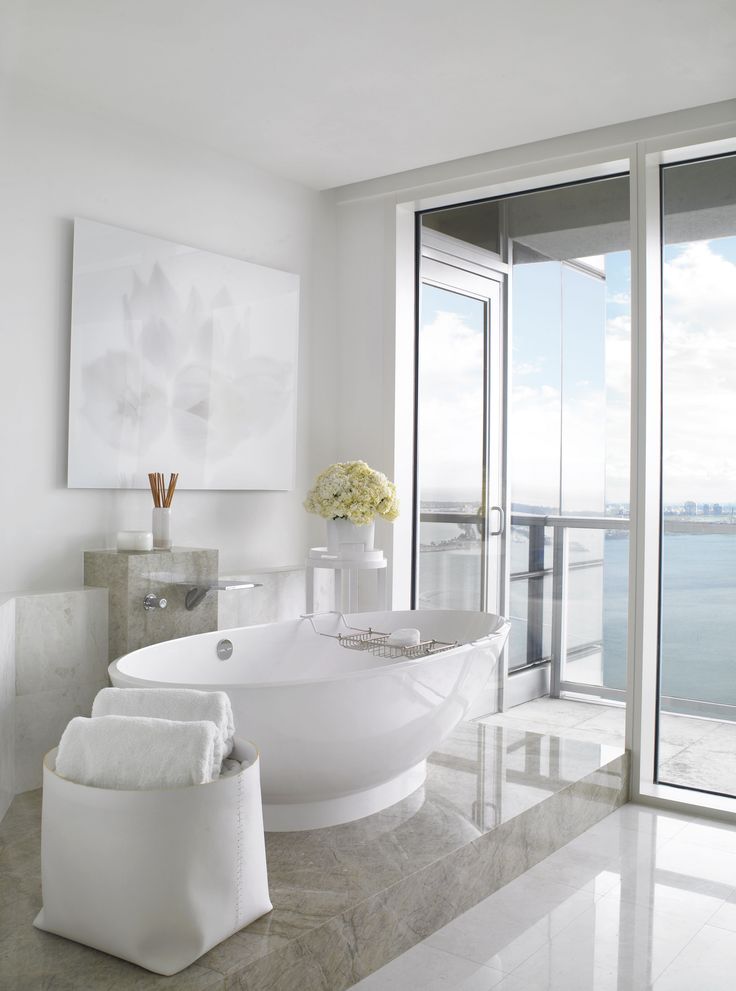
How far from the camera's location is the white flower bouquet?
3.92m

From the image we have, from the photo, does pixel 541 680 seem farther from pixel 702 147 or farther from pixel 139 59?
pixel 139 59

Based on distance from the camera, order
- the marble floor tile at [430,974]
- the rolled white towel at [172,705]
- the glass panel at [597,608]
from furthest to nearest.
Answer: the glass panel at [597,608], the marble floor tile at [430,974], the rolled white towel at [172,705]

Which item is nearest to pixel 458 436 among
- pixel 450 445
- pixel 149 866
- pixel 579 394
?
pixel 450 445

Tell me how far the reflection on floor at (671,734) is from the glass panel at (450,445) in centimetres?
57

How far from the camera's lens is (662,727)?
3768 mm

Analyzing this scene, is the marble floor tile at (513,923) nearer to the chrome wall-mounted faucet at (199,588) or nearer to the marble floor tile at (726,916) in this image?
the marble floor tile at (726,916)

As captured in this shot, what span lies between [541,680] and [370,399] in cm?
153

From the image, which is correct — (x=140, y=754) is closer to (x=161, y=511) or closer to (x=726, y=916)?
(x=161, y=511)

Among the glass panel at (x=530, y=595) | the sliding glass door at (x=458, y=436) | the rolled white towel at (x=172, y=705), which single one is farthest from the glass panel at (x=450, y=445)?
the rolled white towel at (x=172, y=705)

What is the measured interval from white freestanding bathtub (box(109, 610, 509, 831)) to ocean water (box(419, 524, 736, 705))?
556 millimetres

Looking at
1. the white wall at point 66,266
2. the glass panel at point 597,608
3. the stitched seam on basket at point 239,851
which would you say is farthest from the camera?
the glass panel at point 597,608

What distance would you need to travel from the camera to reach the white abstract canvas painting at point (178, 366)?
3428 mm

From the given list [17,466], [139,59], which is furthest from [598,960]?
[139,59]

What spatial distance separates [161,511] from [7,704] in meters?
0.91
